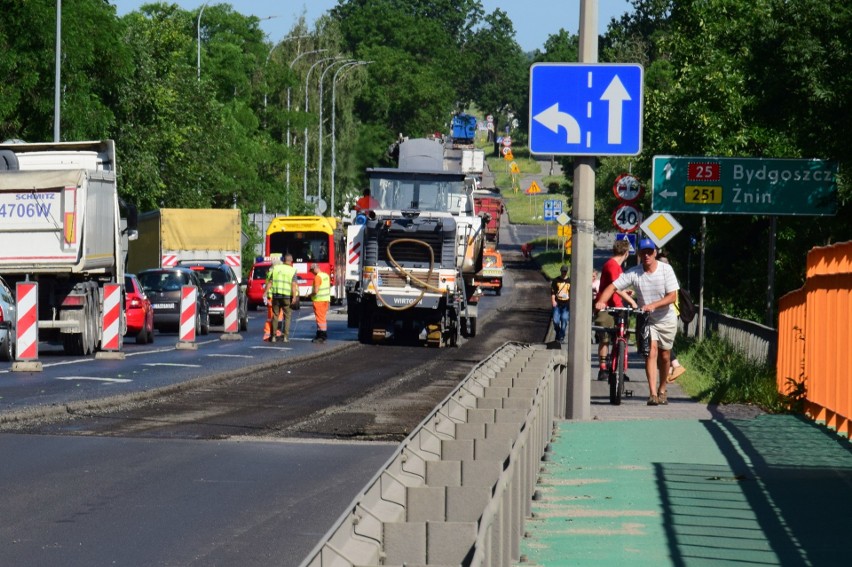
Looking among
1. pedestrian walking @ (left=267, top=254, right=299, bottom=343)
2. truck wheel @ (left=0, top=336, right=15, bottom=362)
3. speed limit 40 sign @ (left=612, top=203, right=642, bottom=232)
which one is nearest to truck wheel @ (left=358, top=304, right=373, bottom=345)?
Result: pedestrian walking @ (left=267, top=254, right=299, bottom=343)

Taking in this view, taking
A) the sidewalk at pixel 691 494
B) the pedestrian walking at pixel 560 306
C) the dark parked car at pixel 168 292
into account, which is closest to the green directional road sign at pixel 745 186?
the pedestrian walking at pixel 560 306

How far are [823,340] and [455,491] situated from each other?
32.3 feet

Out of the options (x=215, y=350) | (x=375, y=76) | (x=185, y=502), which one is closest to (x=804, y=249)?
(x=215, y=350)

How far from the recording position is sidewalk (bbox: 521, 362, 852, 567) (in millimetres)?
8258

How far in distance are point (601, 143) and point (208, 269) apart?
29.8 m

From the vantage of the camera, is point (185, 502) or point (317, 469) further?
point (317, 469)

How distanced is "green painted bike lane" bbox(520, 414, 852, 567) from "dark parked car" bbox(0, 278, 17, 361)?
47.6 ft

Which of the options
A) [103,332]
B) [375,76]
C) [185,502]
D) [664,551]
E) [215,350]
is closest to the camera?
[664,551]

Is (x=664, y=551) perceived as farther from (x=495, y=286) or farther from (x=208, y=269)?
(x=495, y=286)

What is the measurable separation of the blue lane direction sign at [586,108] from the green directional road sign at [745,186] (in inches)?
439

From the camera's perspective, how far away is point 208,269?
145 feet

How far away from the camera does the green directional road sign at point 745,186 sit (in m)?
26.0

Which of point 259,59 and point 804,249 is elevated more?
point 259,59

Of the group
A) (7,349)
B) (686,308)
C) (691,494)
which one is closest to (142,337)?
(7,349)
